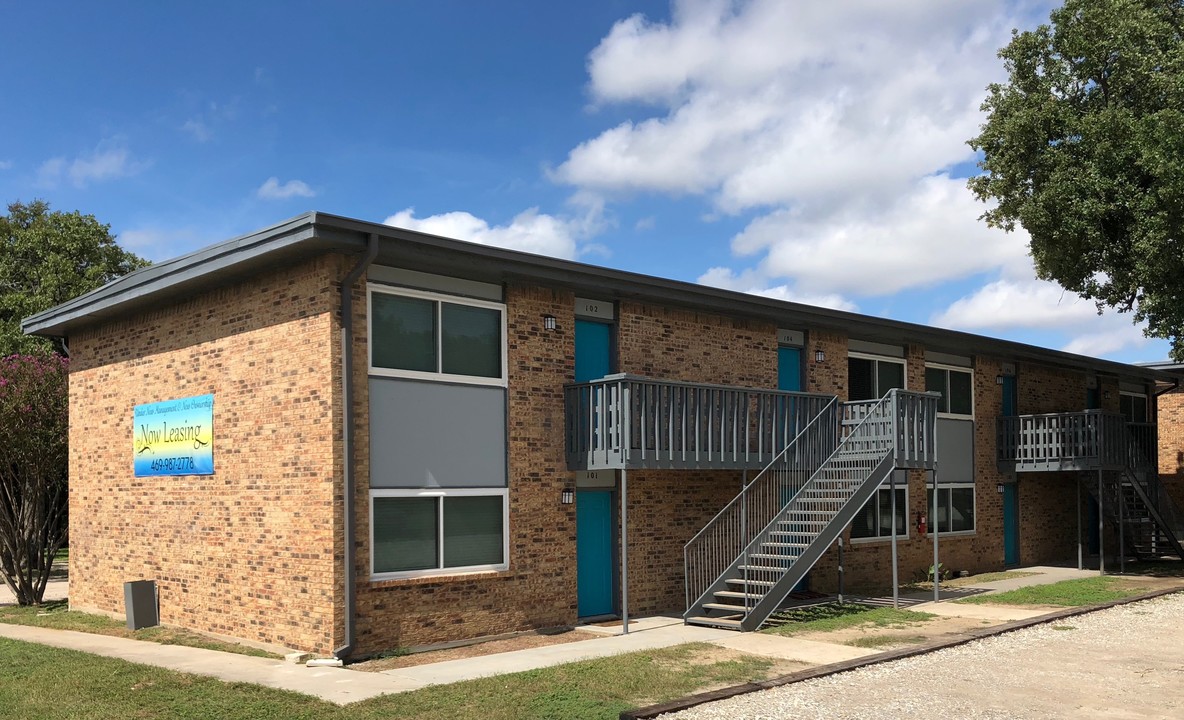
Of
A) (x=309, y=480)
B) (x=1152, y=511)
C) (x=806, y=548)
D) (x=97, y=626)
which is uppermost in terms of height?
(x=309, y=480)

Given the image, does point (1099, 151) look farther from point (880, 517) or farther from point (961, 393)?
point (880, 517)

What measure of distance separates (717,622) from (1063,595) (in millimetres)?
7158

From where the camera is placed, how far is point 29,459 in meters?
18.7

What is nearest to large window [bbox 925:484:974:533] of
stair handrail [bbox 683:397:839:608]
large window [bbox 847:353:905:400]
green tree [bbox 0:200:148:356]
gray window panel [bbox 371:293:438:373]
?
large window [bbox 847:353:905:400]

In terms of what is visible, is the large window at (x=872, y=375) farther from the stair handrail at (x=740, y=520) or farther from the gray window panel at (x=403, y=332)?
the gray window panel at (x=403, y=332)

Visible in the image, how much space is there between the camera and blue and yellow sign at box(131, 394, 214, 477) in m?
14.6

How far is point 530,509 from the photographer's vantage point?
47.7ft

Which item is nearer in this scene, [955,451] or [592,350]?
[592,350]

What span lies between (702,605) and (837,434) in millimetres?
4288

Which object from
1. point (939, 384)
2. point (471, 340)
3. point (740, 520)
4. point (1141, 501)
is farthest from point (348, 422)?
point (1141, 501)

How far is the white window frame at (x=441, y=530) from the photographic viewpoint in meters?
12.9

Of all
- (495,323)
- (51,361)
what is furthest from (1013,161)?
(51,361)

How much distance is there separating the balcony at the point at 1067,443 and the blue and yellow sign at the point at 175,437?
55.9ft

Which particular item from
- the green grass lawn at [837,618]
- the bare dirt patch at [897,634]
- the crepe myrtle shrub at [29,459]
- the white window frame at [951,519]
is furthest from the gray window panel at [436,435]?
the white window frame at [951,519]
